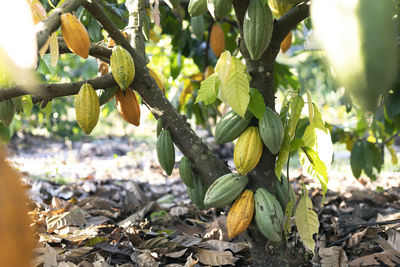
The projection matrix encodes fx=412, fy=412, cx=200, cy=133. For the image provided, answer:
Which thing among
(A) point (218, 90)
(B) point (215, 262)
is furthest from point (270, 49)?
(B) point (215, 262)

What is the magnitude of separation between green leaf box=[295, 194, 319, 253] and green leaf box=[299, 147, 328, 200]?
0.09 meters

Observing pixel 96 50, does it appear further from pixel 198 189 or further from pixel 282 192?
pixel 282 192

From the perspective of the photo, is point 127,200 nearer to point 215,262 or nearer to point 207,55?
point 207,55

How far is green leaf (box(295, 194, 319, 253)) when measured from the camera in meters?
1.10

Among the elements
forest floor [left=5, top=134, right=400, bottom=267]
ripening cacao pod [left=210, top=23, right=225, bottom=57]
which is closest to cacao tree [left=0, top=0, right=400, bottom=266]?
forest floor [left=5, top=134, right=400, bottom=267]

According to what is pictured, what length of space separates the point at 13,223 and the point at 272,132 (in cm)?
87

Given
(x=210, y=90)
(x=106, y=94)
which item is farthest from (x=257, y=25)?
(x=106, y=94)

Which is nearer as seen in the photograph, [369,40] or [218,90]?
[369,40]

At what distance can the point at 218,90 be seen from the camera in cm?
111

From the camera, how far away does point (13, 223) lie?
287mm

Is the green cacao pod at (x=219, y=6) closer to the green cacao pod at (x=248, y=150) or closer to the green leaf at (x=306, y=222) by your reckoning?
the green cacao pod at (x=248, y=150)

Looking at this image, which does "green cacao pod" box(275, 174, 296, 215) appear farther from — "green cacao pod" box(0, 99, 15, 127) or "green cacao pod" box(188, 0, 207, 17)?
"green cacao pod" box(0, 99, 15, 127)

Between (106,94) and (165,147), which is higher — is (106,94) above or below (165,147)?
above

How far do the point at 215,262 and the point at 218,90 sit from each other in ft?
2.00
